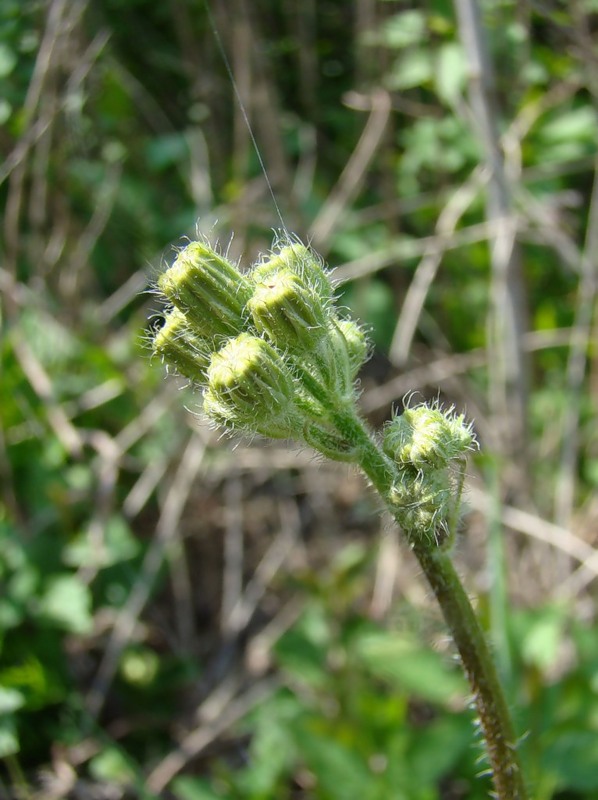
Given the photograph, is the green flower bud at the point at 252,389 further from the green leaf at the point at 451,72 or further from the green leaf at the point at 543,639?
the green leaf at the point at 451,72

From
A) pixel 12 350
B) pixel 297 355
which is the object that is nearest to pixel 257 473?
pixel 12 350

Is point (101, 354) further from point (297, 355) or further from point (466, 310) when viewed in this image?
point (297, 355)

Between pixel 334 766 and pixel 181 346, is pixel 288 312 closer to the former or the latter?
pixel 181 346

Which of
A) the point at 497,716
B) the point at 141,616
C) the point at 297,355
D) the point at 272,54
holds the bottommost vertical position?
the point at 497,716

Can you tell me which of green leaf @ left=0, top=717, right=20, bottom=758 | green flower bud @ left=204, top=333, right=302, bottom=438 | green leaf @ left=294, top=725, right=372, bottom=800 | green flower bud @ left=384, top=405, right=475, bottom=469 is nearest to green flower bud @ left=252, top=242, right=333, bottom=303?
green flower bud @ left=204, top=333, right=302, bottom=438

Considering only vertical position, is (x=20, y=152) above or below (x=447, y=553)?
above

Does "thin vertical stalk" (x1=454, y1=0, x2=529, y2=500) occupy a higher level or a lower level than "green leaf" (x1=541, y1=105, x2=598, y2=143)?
lower

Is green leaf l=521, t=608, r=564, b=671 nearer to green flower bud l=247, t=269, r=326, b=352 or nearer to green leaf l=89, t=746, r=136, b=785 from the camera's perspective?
green leaf l=89, t=746, r=136, b=785

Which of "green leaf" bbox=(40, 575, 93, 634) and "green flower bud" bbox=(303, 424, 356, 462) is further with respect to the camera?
"green leaf" bbox=(40, 575, 93, 634)
